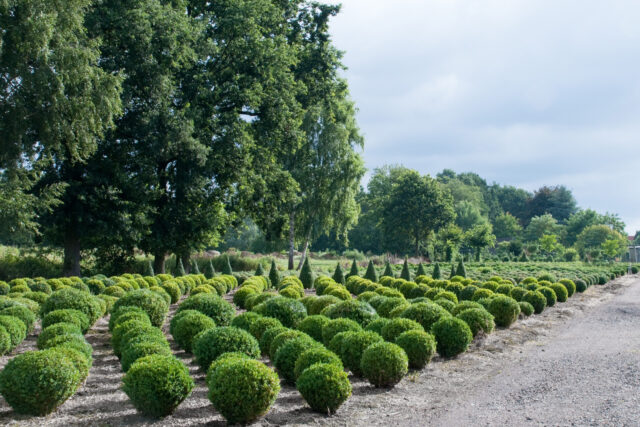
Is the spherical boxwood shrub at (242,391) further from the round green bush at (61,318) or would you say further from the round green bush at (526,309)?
the round green bush at (526,309)

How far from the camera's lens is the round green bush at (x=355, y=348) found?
826cm

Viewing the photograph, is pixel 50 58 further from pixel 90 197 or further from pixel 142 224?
pixel 142 224

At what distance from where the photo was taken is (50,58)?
596 inches

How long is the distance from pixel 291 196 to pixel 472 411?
69.5ft

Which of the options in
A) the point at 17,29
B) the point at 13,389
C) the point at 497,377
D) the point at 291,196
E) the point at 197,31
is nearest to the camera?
the point at 13,389

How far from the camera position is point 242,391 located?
591cm

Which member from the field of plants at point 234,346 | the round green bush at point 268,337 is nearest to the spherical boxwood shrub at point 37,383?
the field of plants at point 234,346

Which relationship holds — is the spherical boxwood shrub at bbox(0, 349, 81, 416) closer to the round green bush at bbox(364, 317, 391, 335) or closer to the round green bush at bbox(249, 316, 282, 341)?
the round green bush at bbox(249, 316, 282, 341)

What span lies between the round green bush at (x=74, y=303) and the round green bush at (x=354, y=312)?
5446 millimetres

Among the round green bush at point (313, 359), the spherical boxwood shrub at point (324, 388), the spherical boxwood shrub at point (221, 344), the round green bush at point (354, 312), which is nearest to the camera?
the spherical boxwood shrub at point (324, 388)

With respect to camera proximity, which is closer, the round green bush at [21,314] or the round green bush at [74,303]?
the round green bush at [21,314]

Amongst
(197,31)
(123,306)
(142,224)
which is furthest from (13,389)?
(197,31)

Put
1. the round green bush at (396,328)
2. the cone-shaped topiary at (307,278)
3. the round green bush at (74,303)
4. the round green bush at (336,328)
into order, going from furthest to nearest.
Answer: the cone-shaped topiary at (307,278) → the round green bush at (74,303) → the round green bush at (396,328) → the round green bush at (336,328)

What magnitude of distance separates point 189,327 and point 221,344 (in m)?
1.86
